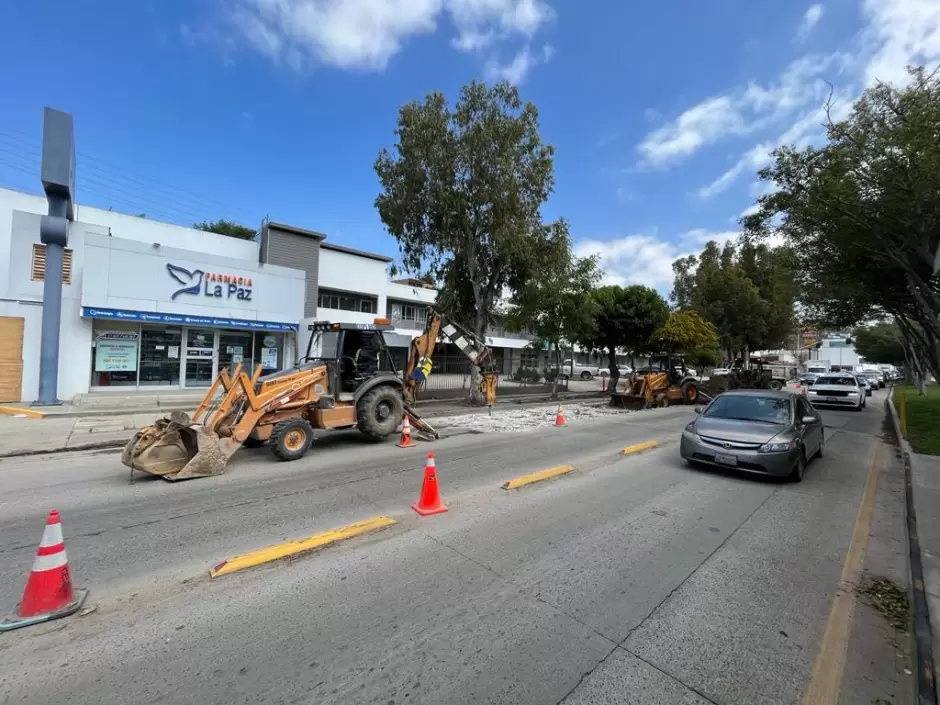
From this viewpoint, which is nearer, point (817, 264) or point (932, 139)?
point (932, 139)

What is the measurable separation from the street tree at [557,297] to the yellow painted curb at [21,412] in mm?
15978

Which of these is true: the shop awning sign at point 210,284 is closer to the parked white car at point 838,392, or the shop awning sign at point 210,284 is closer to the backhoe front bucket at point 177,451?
the backhoe front bucket at point 177,451

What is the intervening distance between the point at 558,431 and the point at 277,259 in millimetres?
→ 20910

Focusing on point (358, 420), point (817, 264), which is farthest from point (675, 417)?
point (358, 420)

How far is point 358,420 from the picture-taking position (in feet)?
30.8

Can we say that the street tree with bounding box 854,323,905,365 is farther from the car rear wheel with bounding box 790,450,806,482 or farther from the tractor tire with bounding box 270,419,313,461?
the tractor tire with bounding box 270,419,313,461

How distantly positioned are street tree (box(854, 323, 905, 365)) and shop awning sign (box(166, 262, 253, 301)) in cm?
6148

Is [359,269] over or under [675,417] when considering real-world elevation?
over

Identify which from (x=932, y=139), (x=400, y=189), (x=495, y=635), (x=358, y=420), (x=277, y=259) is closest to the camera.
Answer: (x=495, y=635)

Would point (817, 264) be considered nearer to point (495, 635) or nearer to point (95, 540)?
point (495, 635)

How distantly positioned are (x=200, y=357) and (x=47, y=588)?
17.2 meters

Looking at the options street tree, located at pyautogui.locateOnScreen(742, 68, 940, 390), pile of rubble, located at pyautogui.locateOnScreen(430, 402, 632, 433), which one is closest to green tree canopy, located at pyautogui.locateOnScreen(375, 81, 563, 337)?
pile of rubble, located at pyautogui.locateOnScreen(430, 402, 632, 433)

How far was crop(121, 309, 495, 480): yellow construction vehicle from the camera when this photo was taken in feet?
22.3

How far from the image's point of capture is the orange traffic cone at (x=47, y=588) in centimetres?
313
